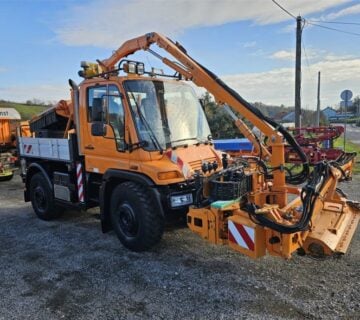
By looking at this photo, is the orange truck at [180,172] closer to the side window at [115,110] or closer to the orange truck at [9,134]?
the side window at [115,110]

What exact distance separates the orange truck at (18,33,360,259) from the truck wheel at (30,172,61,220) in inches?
16.9

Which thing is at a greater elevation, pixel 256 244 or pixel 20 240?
pixel 256 244

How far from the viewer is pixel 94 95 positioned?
545 centimetres

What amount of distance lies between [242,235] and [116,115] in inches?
96.0

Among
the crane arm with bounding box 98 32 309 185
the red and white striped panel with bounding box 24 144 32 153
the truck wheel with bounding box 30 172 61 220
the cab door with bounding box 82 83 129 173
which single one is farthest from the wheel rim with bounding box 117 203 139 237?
the red and white striped panel with bounding box 24 144 32 153

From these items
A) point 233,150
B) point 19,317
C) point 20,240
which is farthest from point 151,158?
point 233,150

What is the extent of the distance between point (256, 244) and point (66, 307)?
6.82ft

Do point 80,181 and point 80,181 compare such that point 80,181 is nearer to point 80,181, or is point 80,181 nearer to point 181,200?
point 80,181

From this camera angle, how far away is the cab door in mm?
5020

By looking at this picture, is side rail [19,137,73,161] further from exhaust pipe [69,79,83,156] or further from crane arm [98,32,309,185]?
crane arm [98,32,309,185]

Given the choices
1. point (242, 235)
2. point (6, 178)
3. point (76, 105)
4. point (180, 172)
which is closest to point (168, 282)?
point (242, 235)

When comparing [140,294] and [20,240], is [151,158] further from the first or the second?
[20,240]

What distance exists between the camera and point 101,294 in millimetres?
3932

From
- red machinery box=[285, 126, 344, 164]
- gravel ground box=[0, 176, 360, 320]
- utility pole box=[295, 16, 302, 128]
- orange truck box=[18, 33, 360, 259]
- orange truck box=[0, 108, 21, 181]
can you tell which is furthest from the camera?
utility pole box=[295, 16, 302, 128]
